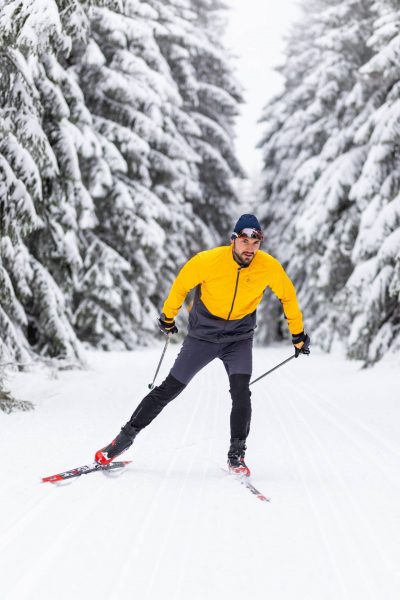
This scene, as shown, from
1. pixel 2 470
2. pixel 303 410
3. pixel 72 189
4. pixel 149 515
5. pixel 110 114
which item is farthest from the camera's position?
pixel 110 114

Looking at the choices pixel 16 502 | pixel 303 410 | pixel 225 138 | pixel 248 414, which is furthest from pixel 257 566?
pixel 225 138

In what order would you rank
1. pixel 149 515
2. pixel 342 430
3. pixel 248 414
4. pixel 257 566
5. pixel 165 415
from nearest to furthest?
pixel 257 566 → pixel 149 515 → pixel 248 414 → pixel 342 430 → pixel 165 415

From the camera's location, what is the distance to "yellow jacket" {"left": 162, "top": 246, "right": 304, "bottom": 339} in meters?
4.73

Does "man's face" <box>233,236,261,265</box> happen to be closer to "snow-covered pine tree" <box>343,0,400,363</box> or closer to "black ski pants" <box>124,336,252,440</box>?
"black ski pants" <box>124,336,252,440</box>

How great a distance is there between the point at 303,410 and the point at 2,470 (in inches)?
198

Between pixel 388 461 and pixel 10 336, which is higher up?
pixel 10 336

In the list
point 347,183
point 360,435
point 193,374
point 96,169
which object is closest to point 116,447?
point 193,374

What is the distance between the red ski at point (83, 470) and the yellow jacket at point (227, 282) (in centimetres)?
126

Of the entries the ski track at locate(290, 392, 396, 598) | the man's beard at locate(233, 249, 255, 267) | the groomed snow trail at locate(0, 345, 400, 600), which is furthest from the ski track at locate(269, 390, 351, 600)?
the man's beard at locate(233, 249, 255, 267)

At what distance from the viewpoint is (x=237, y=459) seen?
4.79 meters

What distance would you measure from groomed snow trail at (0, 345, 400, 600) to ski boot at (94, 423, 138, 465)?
16 centimetres

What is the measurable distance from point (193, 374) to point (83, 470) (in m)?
1.16

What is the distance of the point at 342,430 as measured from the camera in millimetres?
7055

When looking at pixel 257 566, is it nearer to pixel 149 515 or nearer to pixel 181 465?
pixel 149 515
